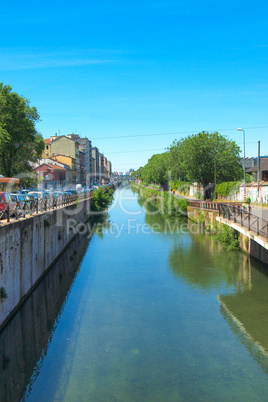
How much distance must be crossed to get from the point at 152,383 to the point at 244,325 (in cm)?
548

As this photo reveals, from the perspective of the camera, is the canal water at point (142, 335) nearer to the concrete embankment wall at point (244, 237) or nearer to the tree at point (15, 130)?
the concrete embankment wall at point (244, 237)

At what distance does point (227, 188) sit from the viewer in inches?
1940

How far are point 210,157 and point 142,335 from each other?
138 feet

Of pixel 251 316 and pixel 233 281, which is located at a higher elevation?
pixel 233 281

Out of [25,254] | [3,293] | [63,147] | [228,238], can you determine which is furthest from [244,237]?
[63,147]

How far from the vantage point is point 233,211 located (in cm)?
2442

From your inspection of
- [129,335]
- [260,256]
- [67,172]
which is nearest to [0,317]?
[129,335]

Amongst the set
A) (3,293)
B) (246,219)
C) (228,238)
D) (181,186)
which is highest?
(181,186)

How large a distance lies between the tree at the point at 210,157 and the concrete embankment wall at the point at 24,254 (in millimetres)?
31437

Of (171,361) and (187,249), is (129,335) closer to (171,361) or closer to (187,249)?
(171,361)

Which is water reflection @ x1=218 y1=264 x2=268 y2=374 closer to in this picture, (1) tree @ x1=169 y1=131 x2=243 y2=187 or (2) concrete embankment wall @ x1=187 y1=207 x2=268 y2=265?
(2) concrete embankment wall @ x1=187 y1=207 x2=268 y2=265

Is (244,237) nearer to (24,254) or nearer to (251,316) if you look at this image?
(251,316)

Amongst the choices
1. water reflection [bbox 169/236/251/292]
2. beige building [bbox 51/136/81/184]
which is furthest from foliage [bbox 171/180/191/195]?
water reflection [bbox 169/236/251/292]

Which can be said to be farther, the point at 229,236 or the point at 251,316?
the point at 229,236
